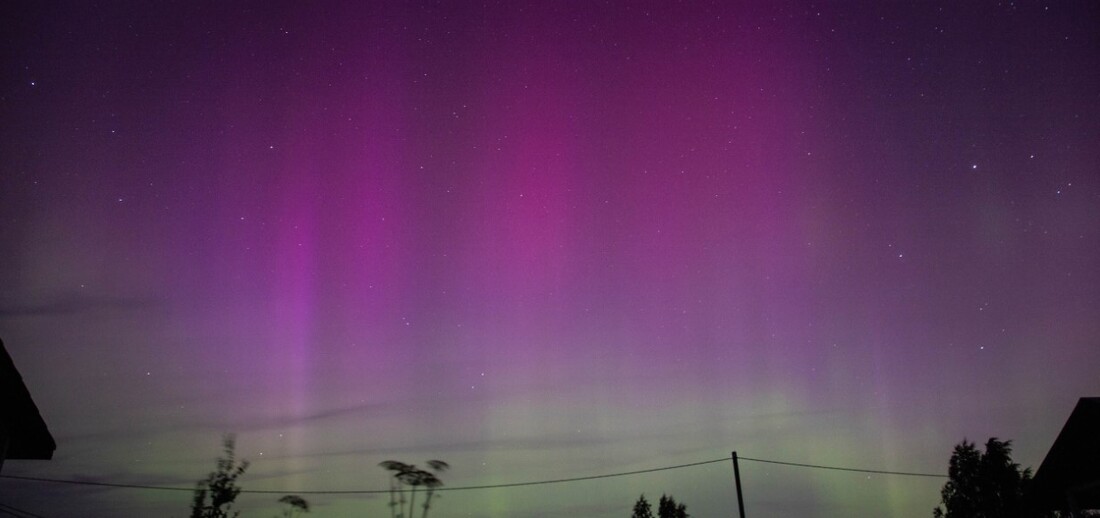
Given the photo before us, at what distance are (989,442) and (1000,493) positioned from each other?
5.48 ft

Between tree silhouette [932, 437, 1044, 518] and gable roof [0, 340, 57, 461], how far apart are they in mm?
25593

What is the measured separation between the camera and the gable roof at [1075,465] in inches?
338

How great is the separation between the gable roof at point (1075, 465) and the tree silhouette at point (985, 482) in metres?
14.5

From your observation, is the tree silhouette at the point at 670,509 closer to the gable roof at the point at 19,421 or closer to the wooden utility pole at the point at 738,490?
the wooden utility pole at the point at 738,490

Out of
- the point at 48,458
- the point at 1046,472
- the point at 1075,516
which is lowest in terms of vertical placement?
the point at 1075,516

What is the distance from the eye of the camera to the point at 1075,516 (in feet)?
29.9

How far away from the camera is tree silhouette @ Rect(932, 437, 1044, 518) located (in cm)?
2158

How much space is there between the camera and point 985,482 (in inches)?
867

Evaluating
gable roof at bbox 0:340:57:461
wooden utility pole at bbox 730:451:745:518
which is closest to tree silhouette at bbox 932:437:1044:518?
wooden utility pole at bbox 730:451:745:518

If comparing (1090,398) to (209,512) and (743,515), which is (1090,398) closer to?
(743,515)

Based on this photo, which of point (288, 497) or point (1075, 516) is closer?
point (1075, 516)

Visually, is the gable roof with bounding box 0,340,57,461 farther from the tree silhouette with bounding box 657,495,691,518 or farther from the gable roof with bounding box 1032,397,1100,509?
the tree silhouette with bounding box 657,495,691,518

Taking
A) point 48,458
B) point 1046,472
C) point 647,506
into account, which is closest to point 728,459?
point 647,506

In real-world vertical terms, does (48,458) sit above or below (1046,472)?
above
